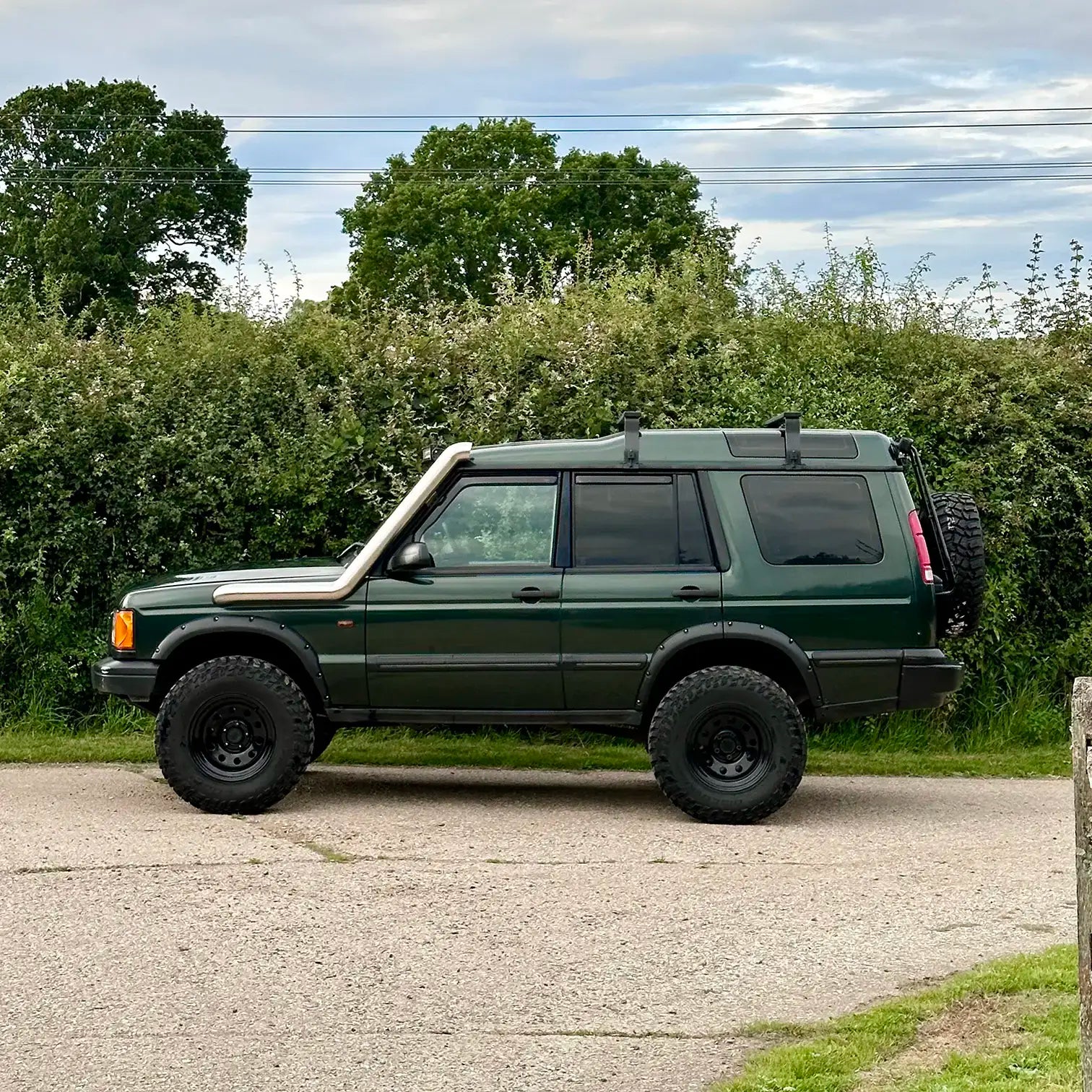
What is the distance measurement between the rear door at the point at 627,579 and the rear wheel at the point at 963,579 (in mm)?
1340

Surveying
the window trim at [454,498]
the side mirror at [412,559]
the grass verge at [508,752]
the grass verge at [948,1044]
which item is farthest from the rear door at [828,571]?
the grass verge at [948,1044]

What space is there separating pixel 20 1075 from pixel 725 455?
552 centimetres

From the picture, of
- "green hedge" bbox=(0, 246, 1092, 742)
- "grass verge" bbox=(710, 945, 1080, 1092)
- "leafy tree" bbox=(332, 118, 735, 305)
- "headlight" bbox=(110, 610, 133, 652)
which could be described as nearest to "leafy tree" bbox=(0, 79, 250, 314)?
"leafy tree" bbox=(332, 118, 735, 305)

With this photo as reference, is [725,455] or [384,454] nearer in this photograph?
[725,455]

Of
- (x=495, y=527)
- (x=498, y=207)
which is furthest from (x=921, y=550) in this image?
(x=498, y=207)

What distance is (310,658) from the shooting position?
929 cm

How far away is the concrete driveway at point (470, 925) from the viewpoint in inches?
205

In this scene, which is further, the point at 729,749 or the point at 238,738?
the point at 238,738

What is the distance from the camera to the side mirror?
30.1 feet

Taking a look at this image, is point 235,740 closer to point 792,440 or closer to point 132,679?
point 132,679

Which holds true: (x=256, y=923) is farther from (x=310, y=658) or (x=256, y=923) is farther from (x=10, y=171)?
(x=10, y=171)

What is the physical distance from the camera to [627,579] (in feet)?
30.4

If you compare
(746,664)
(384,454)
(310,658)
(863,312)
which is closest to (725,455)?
(746,664)

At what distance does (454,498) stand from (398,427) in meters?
2.86
